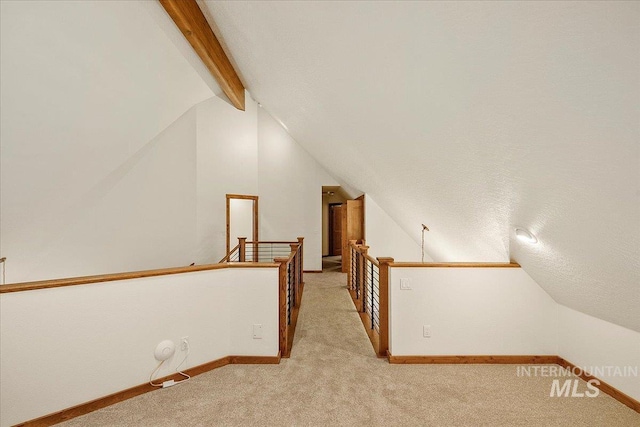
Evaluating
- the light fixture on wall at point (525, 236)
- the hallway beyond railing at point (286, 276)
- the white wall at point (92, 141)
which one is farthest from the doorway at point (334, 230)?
the light fixture on wall at point (525, 236)

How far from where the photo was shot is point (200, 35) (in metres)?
3.39

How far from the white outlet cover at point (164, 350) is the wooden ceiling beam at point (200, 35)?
3388 millimetres

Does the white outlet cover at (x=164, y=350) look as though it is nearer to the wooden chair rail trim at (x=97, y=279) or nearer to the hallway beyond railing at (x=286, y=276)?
the wooden chair rail trim at (x=97, y=279)

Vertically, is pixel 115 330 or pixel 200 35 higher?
pixel 200 35

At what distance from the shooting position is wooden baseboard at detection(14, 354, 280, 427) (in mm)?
1906

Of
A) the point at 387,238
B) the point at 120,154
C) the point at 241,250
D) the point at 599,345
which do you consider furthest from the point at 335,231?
the point at 599,345

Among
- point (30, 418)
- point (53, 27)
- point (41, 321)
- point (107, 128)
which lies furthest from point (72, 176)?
point (30, 418)

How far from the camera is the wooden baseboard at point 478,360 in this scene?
2711mm

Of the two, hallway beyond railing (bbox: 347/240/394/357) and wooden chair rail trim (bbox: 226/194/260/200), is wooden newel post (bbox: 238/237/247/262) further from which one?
hallway beyond railing (bbox: 347/240/394/357)

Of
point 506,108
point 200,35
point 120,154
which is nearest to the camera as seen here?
point 506,108

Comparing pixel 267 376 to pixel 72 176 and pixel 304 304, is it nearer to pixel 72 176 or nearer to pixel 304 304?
pixel 304 304

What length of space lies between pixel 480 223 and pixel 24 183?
17.2ft

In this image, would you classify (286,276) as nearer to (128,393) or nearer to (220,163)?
(128,393)

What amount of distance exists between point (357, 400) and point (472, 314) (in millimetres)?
1473
